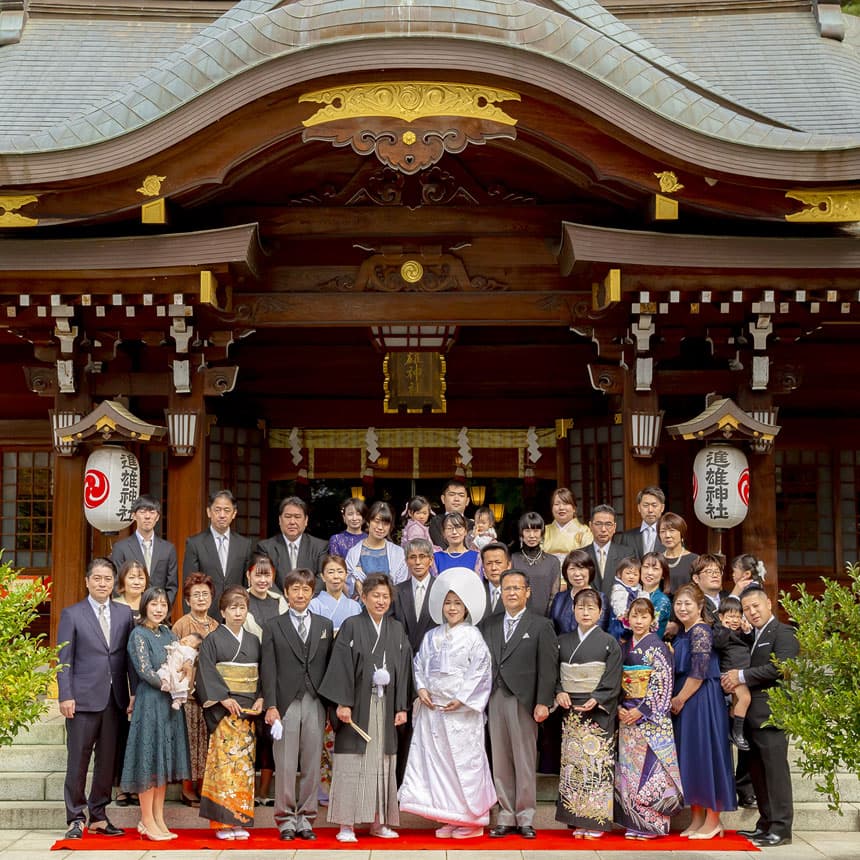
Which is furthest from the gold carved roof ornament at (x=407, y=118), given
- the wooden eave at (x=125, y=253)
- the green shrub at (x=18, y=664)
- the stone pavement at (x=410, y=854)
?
the stone pavement at (x=410, y=854)

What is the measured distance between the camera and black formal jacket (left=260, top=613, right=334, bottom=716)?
23.4 feet

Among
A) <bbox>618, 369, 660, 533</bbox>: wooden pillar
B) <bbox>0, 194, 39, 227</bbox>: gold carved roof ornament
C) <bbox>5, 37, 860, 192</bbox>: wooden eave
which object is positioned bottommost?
<bbox>618, 369, 660, 533</bbox>: wooden pillar

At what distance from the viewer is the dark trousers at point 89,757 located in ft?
23.1

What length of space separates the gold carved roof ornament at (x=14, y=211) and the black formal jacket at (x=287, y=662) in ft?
12.1

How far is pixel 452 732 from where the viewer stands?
23.4 feet

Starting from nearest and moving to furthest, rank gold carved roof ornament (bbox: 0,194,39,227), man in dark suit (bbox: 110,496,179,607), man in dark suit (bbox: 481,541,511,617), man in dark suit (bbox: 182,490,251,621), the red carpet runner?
the red carpet runner, man in dark suit (bbox: 481,541,511,617), man in dark suit (bbox: 110,496,179,607), man in dark suit (bbox: 182,490,251,621), gold carved roof ornament (bbox: 0,194,39,227)

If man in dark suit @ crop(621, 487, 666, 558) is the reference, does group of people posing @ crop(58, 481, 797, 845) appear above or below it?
below

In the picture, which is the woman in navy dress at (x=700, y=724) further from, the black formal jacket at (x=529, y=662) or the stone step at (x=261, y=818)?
the black formal jacket at (x=529, y=662)

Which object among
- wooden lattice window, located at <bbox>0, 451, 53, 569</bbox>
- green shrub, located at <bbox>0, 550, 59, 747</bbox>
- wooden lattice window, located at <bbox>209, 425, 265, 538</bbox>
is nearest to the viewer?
green shrub, located at <bbox>0, 550, 59, 747</bbox>

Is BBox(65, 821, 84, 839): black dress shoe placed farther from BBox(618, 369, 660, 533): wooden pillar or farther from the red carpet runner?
BBox(618, 369, 660, 533): wooden pillar

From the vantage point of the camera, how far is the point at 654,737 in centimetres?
706

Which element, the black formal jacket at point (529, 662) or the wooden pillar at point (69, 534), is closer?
the black formal jacket at point (529, 662)

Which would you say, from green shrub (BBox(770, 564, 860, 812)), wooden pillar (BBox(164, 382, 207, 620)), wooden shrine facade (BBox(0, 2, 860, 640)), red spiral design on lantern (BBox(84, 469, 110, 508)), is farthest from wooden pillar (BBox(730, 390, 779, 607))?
red spiral design on lantern (BBox(84, 469, 110, 508))

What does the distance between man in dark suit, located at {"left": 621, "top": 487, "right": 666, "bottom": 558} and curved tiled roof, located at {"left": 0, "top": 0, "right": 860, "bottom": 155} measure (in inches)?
102
